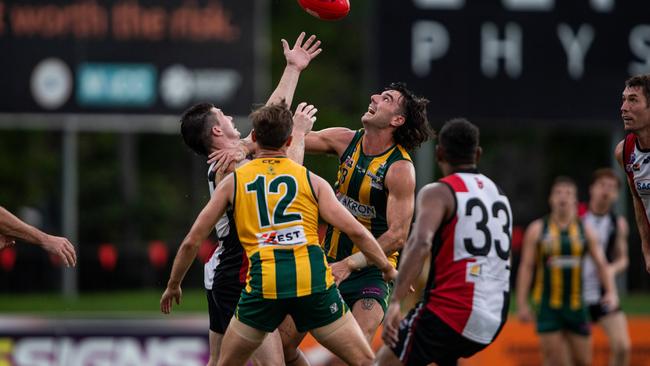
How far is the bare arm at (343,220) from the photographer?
7.99m

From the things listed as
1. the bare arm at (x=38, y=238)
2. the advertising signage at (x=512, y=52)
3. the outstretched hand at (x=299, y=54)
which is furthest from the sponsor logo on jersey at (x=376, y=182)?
the advertising signage at (x=512, y=52)

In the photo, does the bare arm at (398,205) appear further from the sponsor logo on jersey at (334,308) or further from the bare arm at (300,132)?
the sponsor logo on jersey at (334,308)

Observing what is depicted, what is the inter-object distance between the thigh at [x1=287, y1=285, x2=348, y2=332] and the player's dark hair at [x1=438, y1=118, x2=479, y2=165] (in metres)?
1.10

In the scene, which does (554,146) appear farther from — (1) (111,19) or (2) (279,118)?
(2) (279,118)

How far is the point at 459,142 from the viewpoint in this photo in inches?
314

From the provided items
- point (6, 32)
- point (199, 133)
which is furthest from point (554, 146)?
point (199, 133)

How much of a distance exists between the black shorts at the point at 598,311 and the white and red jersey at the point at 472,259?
7.46 m

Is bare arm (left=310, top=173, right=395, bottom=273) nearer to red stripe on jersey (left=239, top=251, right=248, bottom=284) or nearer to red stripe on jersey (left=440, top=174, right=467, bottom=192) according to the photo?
red stripe on jersey (left=440, top=174, right=467, bottom=192)

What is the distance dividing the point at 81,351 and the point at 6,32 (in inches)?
210

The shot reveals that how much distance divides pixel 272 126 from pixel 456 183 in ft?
3.90

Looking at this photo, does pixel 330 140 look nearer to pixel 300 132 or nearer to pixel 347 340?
pixel 300 132

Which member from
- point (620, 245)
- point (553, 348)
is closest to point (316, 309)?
point (553, 348)

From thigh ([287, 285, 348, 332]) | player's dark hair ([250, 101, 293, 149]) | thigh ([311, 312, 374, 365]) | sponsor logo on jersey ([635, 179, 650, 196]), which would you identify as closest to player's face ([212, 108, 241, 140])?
player's dark hair ([250, 101, 293, 149])

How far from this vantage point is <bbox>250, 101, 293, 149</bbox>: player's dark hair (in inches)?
319
